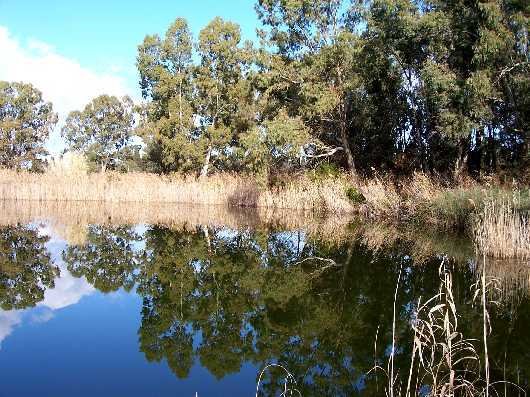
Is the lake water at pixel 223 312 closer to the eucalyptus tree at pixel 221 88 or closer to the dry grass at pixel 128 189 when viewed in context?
the dry grass at pixel 128 189

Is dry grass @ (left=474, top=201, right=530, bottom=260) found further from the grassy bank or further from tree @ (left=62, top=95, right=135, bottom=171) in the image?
tree @ (left=62, top=95, right=135, bottom=171)

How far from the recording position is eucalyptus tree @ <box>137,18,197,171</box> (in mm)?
27031

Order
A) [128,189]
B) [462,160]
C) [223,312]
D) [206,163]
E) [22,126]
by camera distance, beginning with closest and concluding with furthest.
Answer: [223,312]
[462,160]
[128,189]
[206,163]
[22,126]

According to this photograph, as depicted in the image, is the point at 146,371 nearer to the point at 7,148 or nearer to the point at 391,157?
the point at 391,157

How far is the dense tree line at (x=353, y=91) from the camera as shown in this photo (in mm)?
14141

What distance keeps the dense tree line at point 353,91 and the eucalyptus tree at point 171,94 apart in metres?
0.07

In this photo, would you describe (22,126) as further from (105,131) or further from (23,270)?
(23,270)

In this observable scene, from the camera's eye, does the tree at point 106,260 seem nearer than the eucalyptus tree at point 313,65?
Yes

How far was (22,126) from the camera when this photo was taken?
123 ft

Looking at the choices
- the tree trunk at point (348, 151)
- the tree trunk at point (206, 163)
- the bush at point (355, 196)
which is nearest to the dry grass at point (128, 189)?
the tree trunk at point (348, 151)

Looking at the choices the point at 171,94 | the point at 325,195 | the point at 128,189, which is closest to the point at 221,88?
the point at 171,94

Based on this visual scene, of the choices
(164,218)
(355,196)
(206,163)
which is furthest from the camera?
(206,163)

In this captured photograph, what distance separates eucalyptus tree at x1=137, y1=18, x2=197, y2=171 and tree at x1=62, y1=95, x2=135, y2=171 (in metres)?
10.8

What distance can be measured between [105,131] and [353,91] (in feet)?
81.6
